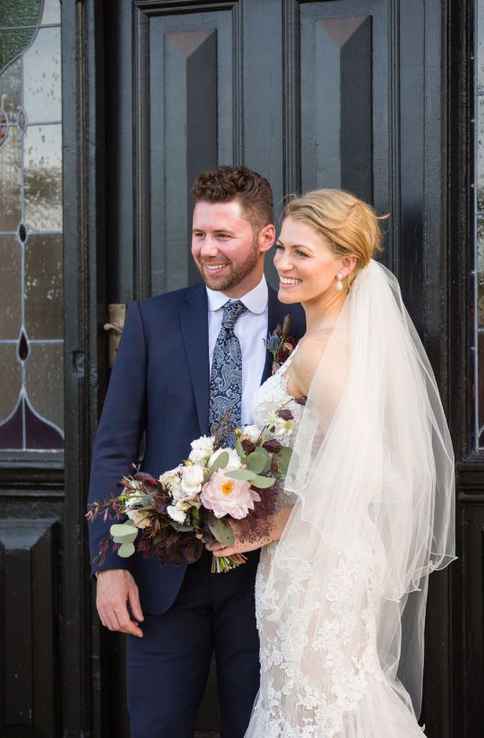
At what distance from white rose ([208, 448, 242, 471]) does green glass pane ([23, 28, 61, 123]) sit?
178 centimetres

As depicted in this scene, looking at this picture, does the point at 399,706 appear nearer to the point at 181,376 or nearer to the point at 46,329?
the point at 181,376

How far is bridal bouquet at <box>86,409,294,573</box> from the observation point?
260 centimetres

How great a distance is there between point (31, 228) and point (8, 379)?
59cm

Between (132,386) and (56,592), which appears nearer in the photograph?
(132,386)

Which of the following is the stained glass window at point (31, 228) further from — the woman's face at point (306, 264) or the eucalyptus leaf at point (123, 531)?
the woman's face at point (306, 264)

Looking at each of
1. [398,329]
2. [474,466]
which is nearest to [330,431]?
[398,329]

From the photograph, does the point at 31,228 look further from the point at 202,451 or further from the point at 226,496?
the point at 226,496

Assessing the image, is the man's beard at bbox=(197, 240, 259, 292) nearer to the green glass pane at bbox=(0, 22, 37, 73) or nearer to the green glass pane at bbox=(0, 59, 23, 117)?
the green glass pane at bbox=(0, 59, 23, 117)

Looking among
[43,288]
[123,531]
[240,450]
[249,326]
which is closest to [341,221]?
[249,326]

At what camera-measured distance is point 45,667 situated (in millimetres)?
3807

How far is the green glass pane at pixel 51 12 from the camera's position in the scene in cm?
383

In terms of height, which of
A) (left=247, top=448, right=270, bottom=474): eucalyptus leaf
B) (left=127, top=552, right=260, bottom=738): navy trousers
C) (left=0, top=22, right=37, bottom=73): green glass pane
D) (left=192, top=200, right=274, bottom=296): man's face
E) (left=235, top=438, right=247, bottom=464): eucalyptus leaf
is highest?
(left=0, top=22, right=37, bottom=73): green glass pane

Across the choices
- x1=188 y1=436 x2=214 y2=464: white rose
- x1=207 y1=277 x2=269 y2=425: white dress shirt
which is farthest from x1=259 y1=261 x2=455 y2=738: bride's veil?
x1=207 y1=277 x2=269 y2=425: white dress shirt

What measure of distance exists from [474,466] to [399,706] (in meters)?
1.12
